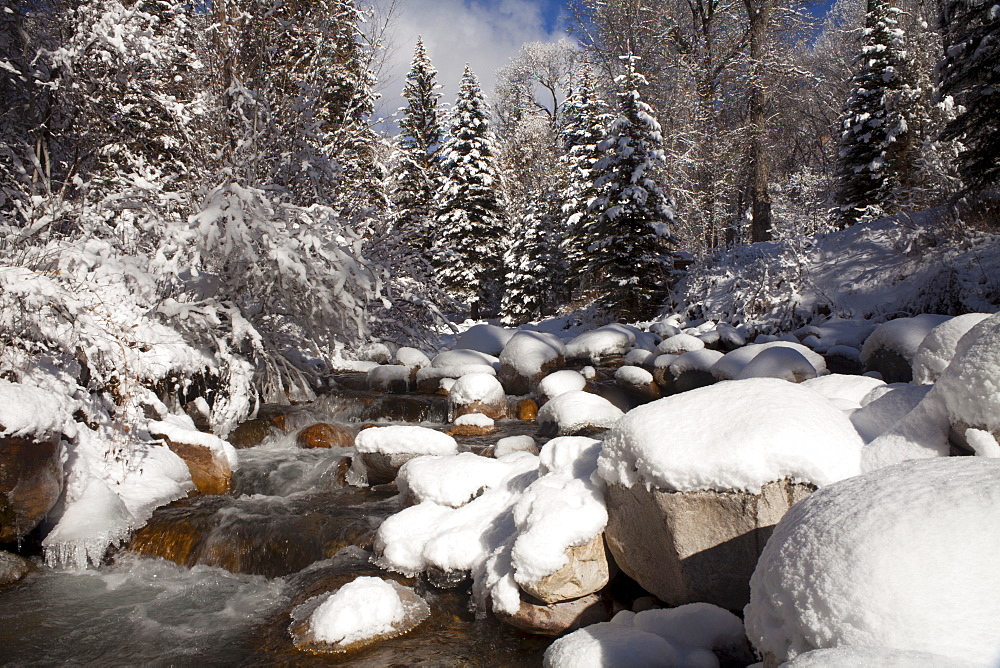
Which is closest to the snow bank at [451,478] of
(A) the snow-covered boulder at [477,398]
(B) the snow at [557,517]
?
(B) the snow at [557,517]

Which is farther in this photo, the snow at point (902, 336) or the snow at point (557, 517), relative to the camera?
the snow at point (902, 336)

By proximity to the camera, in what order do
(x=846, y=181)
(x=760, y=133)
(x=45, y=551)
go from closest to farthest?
(x=45, y=551) < (x=760, y=133) < (x=846, y=181)

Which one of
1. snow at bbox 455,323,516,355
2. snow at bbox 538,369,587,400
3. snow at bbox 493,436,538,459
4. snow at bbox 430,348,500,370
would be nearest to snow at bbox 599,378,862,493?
snow at bbox 493,436,538,459

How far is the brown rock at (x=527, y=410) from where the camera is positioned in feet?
27.6

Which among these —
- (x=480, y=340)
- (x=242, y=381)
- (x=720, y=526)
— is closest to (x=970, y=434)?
(x=720, y=526)

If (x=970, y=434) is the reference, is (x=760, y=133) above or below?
above

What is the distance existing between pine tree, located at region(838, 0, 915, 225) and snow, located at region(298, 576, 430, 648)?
16.1 metres

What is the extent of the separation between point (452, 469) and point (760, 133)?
14439 millimetres

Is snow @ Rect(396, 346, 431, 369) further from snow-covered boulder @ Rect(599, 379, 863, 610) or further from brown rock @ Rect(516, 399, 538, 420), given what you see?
snow-covered boulder @ Rect(599, 379, 863, 610)

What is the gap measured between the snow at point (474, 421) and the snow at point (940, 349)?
192 inches

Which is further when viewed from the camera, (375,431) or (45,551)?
(375,431)

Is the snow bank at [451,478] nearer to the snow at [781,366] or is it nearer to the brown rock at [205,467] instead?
the brown rock at [205,467]

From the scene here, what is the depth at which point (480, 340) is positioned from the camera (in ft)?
41.0

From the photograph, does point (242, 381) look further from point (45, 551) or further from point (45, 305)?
point (45, 551)
